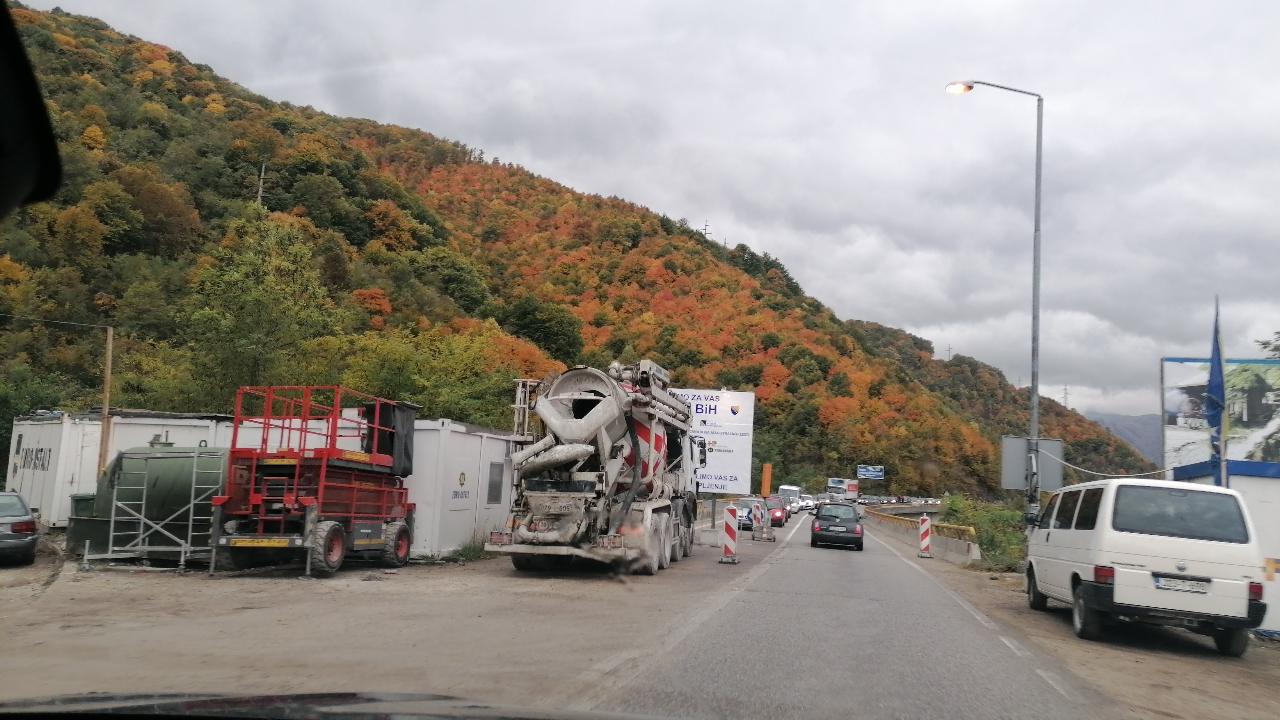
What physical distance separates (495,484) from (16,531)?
9.19 metres

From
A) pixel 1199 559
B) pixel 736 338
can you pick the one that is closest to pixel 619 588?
pixel 1199 559

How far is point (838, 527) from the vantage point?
28844mm

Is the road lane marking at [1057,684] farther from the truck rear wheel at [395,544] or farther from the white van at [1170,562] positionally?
the truck rear wheel at [395,544]

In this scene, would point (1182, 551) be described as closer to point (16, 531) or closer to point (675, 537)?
point (675, 537)

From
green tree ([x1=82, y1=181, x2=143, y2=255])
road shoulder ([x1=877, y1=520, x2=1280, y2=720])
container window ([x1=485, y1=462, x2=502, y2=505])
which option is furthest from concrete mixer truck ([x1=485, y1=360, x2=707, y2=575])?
green tree ([x1=82, y1=181, x2=143, y2=255])

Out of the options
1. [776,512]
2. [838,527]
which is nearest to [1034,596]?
[838,527]

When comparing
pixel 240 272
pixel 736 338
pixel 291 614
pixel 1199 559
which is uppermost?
pixel 736 338

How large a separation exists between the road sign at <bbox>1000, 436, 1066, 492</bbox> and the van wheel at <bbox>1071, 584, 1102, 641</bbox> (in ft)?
27.8

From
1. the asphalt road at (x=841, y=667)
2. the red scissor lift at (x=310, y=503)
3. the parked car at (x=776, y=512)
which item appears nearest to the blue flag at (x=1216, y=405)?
the asphalt road at (x=841, y=667)

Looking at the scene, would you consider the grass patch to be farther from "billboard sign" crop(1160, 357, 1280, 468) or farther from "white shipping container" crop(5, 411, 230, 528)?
"white shipping container" crop(5, 411, 230, 528)

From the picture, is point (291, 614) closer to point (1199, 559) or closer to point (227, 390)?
point (1199, 559)

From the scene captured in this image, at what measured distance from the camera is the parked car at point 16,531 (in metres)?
16.0

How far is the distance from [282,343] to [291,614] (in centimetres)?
1912

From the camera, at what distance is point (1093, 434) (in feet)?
285
